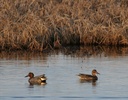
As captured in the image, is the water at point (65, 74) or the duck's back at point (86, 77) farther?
the duck's back at point (86, 77)

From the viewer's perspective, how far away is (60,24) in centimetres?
2744

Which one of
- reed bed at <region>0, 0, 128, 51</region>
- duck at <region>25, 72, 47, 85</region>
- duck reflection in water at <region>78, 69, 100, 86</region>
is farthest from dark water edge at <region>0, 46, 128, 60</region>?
duck reflection in water at <region>78, 69, 100, 86</region>

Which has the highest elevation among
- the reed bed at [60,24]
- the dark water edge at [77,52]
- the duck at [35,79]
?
the reed bed at [60,24]

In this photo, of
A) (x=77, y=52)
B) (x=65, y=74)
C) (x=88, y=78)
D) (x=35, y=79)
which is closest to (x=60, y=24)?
(x=77, y=52)

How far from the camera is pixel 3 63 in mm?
22859

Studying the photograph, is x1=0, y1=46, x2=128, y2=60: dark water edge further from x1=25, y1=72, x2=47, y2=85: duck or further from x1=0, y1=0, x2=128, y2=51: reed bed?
x1=25, y1=72, x2=47, y2=85: duck

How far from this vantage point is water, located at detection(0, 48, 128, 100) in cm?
1759

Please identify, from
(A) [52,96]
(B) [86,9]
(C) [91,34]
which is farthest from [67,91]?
(B) [86,9]

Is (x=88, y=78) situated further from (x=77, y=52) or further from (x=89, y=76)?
(x=77, y=52)

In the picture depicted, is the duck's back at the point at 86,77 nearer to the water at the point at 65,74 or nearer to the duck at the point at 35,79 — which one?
the water at the point at 65,74

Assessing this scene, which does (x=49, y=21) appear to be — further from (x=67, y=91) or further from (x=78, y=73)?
(x=67, y=91)

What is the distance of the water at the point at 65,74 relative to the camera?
693 inches

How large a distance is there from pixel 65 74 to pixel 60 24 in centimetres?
713

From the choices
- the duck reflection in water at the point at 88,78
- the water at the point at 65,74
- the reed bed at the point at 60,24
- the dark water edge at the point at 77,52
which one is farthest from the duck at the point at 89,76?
the reed bed at the point at 60,24
